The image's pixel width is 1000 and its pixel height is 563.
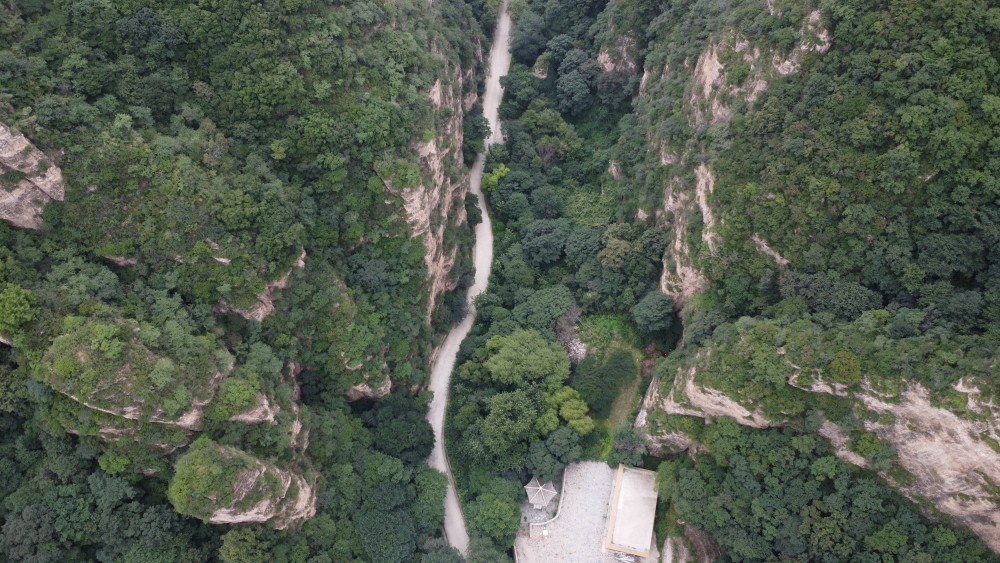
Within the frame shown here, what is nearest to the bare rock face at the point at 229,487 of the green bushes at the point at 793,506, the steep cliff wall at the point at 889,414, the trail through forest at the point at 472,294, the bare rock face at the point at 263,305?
the bare rock face at the point at 263,305

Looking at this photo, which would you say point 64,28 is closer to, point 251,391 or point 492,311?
point 251,391

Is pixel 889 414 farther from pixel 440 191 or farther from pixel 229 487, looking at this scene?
pixel 229 487

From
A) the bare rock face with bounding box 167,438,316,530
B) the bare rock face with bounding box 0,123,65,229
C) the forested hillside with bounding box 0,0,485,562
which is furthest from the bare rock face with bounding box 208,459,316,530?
the bare rock face with bounding box 0,123,65,229

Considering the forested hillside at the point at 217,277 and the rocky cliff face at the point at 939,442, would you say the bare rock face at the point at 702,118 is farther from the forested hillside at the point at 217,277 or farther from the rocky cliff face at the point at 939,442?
the forested hillside at the point at 217,277

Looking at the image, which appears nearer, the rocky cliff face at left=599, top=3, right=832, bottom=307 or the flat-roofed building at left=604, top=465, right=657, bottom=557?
the rocky cliff face at left=599, top=3, right=832, bottom=307

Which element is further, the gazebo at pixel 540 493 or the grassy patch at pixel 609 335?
the grassy patch at pixel 609 335

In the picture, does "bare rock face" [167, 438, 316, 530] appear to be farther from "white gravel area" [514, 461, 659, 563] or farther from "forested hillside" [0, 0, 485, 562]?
"white gravel area" [514, 461, 659, 563]
